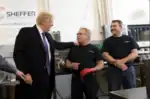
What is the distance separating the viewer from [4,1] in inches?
171

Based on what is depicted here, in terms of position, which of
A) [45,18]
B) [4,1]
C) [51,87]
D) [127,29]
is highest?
[4,1]

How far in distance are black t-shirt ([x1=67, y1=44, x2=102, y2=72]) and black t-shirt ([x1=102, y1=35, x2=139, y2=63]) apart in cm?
24

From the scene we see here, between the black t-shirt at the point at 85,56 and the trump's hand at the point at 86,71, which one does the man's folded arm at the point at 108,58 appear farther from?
the trump's hand at the point at 86,71

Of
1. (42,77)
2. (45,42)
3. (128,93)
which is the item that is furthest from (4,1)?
(128,93)

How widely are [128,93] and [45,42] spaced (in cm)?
165

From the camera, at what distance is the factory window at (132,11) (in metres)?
5.09

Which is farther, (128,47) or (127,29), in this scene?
(127,29)

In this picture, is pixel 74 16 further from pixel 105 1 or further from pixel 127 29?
pixel 127 29

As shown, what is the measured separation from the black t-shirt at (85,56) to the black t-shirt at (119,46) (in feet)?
0.78

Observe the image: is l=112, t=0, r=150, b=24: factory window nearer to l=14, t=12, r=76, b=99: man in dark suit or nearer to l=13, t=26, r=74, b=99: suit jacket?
l=14, t=12, r=76, b=99: man in dark suit

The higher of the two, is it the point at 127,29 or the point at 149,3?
the point at 149,3

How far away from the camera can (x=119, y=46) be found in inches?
144

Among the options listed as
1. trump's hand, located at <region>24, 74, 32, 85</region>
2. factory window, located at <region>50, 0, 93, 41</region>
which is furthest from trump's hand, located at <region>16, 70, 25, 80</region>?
factory window, located at <region>50, 0, 93, 41</region>

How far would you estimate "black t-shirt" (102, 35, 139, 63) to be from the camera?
3.65 meters
